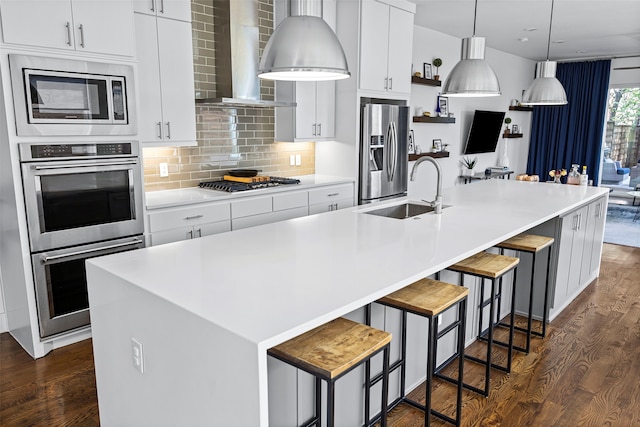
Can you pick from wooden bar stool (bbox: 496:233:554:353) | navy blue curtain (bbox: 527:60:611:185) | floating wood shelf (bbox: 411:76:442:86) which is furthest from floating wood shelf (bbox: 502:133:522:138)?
wooden bar stool (bbox: 496:233:554:353)

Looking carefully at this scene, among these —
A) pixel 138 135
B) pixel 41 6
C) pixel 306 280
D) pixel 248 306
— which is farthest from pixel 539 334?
pixel 41 6

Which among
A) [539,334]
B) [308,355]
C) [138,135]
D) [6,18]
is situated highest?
[6,18]

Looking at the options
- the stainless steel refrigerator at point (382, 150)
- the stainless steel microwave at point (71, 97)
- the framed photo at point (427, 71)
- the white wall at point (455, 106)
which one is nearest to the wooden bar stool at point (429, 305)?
the stainless steel microwave at point (71, 97)

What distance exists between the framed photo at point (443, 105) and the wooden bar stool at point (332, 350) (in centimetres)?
552

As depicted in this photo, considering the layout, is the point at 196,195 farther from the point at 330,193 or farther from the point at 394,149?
the point at 394,149

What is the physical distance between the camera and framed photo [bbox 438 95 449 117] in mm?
6750

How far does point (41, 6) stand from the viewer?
9.20 feet

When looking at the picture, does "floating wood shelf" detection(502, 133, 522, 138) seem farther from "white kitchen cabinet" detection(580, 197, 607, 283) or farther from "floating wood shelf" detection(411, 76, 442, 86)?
"white kitchen cabinet" detection(580, 197, 607, 283)

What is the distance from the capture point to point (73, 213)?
310 centimetres

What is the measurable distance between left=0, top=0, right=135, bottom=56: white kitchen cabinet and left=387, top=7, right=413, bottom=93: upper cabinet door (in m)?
2.82

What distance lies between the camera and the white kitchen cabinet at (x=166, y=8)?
11.3 feet

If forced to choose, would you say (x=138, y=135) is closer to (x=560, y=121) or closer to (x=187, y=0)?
(x=187, y=0)

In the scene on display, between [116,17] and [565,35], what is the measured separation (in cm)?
600

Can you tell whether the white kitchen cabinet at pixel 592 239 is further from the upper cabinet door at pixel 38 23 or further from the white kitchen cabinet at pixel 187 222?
the upper cabinet door at pixel 38 23
